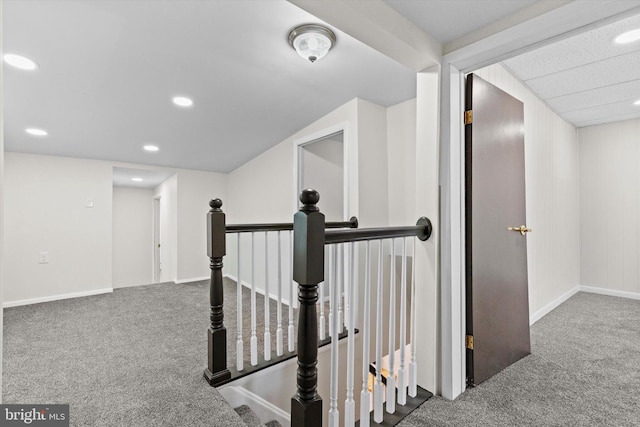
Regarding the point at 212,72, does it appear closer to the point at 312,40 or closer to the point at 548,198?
the point at 312,40

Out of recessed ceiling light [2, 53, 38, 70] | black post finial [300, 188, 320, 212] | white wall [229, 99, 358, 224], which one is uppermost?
recessed ceiling light [2, 53, 38, 70]

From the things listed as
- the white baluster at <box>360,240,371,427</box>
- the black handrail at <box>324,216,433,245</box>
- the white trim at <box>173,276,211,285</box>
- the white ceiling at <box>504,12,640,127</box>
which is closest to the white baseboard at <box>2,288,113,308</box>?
the white trim at <box>173,276,211,285</box>

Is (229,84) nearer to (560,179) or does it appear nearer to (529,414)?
(529,414)

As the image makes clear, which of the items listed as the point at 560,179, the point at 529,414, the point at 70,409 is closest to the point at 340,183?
the point at 560,179

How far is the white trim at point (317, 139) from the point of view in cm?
292

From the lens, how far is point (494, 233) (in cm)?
195

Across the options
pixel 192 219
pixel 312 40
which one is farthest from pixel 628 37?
pixel 192 219

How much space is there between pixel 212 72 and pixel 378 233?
1.84 m

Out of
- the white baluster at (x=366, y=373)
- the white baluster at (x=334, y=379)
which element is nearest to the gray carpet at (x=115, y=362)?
the white baluster at (x=334, y=379)

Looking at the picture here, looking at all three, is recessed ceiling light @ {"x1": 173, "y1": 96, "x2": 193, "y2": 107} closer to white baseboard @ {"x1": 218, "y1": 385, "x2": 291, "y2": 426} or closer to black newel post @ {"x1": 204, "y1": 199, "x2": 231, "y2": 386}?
black newel post @ {"x1": 204, "y1": 199, "x2": 231, "y2": 386}

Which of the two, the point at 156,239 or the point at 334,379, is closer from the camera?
the point at 334,379

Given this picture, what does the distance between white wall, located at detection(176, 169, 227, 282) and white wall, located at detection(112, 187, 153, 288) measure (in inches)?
76.8

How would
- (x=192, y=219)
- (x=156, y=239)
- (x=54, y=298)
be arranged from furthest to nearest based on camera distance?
(x=156, y=239)
(x=192, y=219)
(x=54, y=298)

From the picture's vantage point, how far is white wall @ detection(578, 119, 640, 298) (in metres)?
3.68
